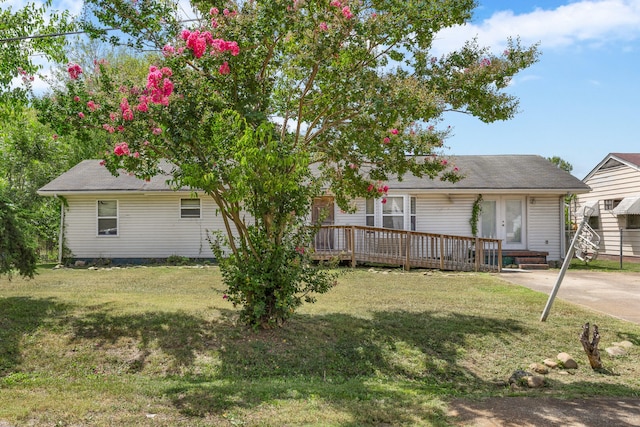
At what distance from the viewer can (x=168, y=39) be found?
23.8 ft

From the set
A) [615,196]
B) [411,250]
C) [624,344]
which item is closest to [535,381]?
[624,344]

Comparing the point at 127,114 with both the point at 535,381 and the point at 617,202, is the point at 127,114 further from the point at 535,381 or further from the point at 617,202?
the point at 617,202

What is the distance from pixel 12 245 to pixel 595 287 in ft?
38.6

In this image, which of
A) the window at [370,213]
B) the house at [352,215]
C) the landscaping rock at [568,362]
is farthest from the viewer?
the window at [370,213]

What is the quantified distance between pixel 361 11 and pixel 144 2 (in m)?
2.95

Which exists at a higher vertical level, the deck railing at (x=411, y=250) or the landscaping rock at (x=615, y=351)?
the deck railing at (x=411, y=250)

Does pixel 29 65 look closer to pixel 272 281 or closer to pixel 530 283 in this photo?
pixel 272 281

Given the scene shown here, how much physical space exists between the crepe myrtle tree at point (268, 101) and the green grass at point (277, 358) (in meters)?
0.89

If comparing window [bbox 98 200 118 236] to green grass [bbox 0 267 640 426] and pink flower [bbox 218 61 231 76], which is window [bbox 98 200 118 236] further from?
pink flower [bbox 218 61 231 76]

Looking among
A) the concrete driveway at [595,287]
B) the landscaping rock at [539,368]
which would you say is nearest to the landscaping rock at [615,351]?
the landscaping rock at [539,368]

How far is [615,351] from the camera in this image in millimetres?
6965

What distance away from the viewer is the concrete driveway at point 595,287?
9391 mm

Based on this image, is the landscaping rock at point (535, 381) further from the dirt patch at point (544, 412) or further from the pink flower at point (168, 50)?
the pink flower at point (168, 50)

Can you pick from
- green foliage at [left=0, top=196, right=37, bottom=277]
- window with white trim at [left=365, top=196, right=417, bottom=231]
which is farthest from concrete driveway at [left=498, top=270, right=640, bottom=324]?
green foliage at [left=0, top=196, right=37, bottom=277]
